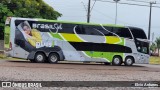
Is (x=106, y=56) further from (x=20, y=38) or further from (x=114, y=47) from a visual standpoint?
(x=20, y=38)

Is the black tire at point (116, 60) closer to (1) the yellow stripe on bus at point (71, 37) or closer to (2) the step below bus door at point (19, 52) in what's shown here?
(1) the yellow stripe on bus at point (71, 37)

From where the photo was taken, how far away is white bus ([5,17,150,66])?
29.3 m

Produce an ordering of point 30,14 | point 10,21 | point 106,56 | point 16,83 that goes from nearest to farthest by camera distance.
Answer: point 16,83, point 10,21, point 106,56, point 30,14

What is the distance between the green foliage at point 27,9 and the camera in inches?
1848

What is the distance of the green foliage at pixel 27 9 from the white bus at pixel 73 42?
16446 millimetres

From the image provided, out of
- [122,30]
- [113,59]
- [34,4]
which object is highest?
[34,4]

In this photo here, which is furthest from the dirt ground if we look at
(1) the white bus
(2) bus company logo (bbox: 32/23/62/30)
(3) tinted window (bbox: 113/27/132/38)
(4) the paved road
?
(3) tinted window (bbox: 113/27/132/38)

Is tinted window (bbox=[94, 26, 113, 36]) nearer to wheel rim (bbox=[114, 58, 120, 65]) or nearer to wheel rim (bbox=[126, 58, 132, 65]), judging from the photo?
wheel rim (bbox=[114, 58, 120, 65])

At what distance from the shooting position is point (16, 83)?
6.23 meters

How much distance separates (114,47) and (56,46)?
15.3 ft

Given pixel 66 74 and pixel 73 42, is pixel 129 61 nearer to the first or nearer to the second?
pixel 73 42

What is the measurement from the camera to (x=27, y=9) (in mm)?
49906

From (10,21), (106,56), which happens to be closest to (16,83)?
(10,21)

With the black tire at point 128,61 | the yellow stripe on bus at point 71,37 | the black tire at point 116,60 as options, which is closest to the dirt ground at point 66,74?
the yellow stripe on bus at point 71,37
